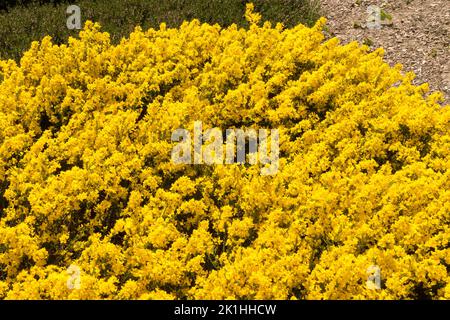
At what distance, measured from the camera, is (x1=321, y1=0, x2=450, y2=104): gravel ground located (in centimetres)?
1014

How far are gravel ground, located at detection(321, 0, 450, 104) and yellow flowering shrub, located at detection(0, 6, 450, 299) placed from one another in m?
2.34

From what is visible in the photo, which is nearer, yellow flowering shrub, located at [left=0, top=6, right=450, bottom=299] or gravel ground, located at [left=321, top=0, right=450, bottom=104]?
yellow flowering shrub, located at [left=0, top=6, right=450, bottom=299]

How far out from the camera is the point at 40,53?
25.4 feet

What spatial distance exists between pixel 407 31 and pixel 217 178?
23.3 feet

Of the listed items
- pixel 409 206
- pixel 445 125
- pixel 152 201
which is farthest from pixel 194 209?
pixel 445 125

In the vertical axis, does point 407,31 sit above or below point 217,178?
above

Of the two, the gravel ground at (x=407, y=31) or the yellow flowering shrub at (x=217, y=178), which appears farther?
the gravel ground at (x=407, y=31)

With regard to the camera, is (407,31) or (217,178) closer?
(217,178)

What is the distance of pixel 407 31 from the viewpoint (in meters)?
11.0

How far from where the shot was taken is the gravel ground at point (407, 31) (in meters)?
10.1

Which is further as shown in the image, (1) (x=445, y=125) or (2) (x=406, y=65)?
(2) (x=406, y=65)

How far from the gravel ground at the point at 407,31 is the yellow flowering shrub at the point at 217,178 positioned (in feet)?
7.68

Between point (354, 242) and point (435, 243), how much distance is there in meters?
0.76
